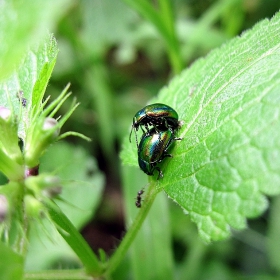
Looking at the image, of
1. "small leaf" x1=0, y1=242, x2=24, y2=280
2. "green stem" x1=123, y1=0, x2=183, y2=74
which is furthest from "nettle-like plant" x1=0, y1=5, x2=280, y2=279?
"green stem" x1=123, y1=0, x2=183, y2=74

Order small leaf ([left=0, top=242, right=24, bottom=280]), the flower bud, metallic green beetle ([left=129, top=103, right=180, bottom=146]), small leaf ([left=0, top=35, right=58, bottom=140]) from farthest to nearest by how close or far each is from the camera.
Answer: metallic green beetle ([left=129, top=103, right=180, bottom=146]), small leaf ([left=0, top=35, right=58, bottom=140]), the flower bud, small leaf ([left=0, top=242, right=24, bottom=280])

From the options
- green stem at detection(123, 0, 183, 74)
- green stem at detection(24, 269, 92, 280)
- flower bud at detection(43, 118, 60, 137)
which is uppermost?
green stem at detection(123, 0, 183, 74)

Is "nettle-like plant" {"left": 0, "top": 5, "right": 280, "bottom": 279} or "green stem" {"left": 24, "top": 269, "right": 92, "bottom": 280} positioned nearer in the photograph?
"nettle-like plant" {"left": 0, "top": 5, "right": 280, "bottom": 279}

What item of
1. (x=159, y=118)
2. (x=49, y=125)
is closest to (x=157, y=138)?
(x=159, y=118)

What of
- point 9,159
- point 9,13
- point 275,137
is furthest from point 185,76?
point 9,13

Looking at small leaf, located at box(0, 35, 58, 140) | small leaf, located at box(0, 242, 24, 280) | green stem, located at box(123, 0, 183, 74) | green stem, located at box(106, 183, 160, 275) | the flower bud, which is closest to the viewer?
small leaf, located at box(0, 242, 24, 280)

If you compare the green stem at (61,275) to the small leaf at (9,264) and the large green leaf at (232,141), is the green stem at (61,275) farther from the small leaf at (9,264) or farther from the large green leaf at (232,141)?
the large green leaf at (232,141)

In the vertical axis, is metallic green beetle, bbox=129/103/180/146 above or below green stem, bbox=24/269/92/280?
above

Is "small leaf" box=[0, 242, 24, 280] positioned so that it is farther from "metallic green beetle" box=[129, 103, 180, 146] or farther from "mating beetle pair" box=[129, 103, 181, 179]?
"metallic green beetle" box=[129, 103, 180, 146]

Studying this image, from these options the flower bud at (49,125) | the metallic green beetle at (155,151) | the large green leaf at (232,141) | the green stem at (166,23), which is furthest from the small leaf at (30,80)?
the green stem at (166,23)
